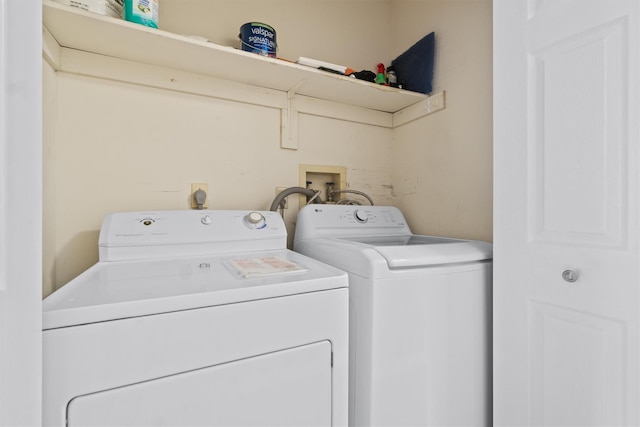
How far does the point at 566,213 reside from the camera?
2.71 ft

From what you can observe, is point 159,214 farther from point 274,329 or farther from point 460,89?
point 460,89

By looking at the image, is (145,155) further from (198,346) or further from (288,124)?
(198,346)

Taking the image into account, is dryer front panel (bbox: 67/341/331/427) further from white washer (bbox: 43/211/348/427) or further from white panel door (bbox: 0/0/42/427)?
white panel door (bbox: 0/0/42/427)

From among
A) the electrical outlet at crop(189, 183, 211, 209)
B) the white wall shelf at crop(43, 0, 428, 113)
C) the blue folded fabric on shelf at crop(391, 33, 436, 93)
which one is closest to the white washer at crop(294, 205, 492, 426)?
the electrical outlet at crop(189, 183, 211, 209)

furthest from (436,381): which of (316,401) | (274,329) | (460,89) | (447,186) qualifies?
(460,89)

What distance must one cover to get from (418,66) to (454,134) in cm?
54

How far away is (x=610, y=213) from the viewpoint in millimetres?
743

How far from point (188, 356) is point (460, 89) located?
5.56ft

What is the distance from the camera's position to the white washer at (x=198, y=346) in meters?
0.61

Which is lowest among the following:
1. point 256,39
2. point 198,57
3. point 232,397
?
point 232,397

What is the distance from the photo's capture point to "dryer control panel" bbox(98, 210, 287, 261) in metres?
1.13

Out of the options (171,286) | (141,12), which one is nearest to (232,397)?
(171,286)

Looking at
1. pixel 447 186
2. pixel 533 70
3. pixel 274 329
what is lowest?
pixel 274 329

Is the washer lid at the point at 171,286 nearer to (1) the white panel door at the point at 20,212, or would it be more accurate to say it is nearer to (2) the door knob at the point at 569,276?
(1) the white panel door at the point at 20,212
